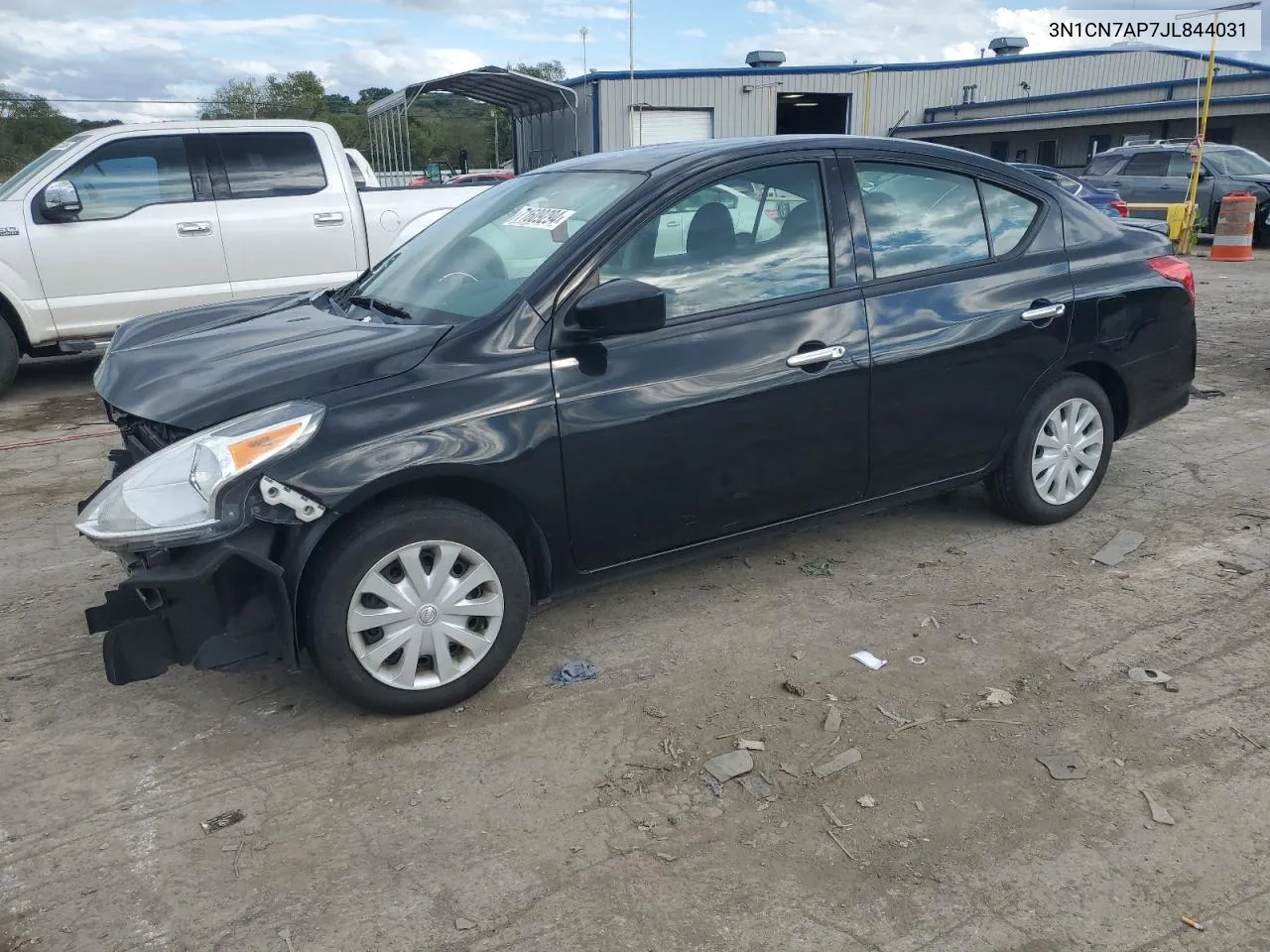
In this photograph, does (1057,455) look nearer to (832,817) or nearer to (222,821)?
(832,817)

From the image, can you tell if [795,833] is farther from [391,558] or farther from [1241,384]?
[1241,384]

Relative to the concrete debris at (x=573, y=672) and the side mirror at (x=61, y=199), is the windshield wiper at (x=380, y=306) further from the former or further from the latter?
the side mirror at (x=61, y=199)

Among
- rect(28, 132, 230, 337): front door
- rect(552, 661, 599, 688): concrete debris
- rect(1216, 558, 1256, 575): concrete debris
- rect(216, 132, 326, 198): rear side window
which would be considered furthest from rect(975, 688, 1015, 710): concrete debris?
rect(216, 132, 326, 198): rear side window

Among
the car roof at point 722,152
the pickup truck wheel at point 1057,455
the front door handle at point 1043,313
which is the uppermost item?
the car roof at point 722,152

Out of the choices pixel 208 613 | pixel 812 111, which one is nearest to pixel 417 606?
pixel 208 613

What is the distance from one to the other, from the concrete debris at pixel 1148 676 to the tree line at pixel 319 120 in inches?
337

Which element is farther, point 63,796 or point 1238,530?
point 1238,530

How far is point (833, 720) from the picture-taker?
333 centimetres

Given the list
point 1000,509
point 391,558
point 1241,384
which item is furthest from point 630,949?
point 1241,384

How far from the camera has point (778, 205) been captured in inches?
158

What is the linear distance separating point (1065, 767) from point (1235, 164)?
18.6 metres

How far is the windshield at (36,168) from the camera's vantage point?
7.87 meters

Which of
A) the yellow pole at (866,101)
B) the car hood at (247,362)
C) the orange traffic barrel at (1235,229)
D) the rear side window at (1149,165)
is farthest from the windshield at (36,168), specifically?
the yellow pole at (866,101)

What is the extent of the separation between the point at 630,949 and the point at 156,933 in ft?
3.81
